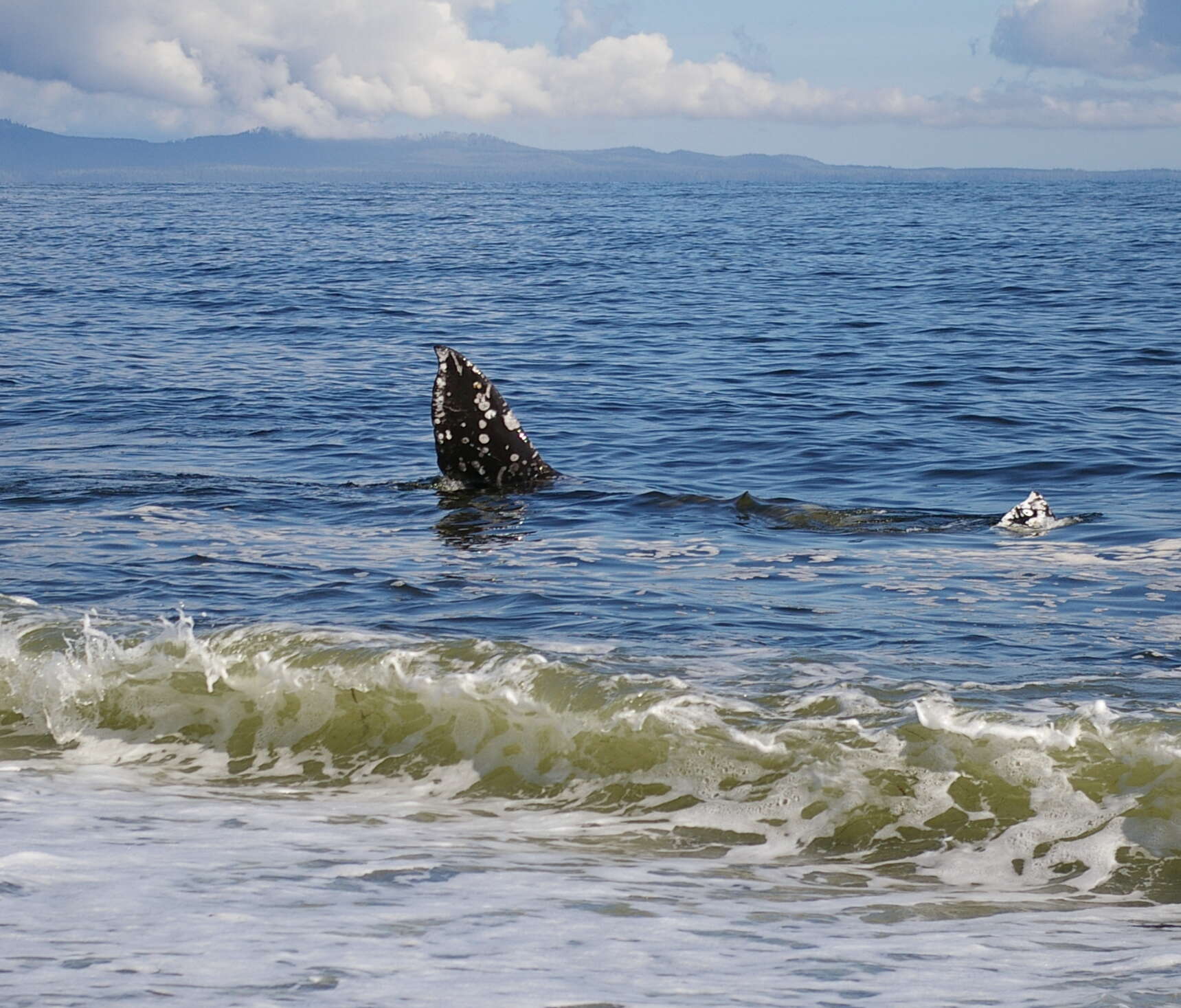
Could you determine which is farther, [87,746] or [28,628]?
[28,628]

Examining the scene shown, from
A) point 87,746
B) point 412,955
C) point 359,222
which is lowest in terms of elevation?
point 87,746

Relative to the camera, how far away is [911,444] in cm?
1670

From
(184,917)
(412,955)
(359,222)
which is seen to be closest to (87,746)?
(184,917)

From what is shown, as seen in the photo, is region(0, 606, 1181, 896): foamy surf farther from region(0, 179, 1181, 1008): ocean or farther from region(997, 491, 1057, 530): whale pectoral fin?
region(997, 491, 1057, 530): whale pectoral fin

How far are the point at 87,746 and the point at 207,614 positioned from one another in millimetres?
1922

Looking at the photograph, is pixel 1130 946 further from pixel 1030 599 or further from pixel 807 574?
pixel 807 574

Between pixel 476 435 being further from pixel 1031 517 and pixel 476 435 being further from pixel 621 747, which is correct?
pixel 621 747

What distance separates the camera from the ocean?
4.79 m

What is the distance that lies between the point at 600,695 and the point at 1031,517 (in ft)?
19.2

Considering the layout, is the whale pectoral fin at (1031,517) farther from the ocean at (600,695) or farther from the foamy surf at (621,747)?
the foamy surf at (621,747)

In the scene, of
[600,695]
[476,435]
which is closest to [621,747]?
[600,695]

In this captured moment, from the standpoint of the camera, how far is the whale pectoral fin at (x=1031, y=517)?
12.3 metres

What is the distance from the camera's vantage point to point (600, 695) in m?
7.95

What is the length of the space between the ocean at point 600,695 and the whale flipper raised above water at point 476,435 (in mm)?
461
